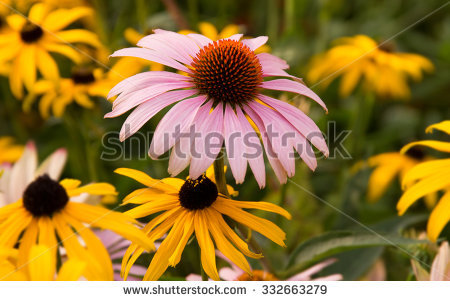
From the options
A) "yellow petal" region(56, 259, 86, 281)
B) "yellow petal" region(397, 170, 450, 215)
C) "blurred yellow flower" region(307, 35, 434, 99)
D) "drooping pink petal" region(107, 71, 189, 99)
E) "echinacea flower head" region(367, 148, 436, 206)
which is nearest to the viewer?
"yellow petal" region(56, 259, 86, 281)

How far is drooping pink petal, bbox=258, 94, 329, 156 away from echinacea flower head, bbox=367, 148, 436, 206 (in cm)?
77

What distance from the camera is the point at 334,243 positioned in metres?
0.84

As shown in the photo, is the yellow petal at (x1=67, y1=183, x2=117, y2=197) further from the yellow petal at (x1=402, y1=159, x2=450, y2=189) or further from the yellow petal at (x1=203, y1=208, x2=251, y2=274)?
the yellow petal at (x1=402, y1=159, x2=450, y2=189)

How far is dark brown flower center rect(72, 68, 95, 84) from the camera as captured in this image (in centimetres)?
124

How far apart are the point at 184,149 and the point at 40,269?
22cm

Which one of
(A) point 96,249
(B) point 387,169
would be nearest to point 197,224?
(A) point 96,249

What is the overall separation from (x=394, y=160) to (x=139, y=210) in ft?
3.48

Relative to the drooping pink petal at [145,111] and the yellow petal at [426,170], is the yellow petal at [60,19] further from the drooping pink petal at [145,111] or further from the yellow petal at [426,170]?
the yellow petal at [426,170]

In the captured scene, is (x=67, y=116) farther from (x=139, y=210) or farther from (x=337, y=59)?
(x=337, y=59)

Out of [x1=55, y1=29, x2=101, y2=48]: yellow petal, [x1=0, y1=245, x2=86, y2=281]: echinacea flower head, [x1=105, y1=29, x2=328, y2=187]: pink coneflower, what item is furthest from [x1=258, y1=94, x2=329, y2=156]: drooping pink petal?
[x1=55, y1=29, x2=101, y2=48]: yellow petal

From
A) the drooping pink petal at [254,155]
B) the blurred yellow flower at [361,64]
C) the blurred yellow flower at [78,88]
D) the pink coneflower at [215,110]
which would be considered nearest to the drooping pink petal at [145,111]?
the pink coneflower at [215,110]

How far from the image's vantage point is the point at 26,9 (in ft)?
4.64

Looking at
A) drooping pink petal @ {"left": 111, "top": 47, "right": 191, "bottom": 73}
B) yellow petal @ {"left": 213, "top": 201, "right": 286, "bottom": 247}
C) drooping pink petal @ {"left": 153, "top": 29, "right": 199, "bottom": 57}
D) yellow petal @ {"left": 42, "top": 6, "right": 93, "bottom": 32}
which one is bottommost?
yellow petal @ {"left": 213, "top": 201, "right": 286, "bottom": 247}
